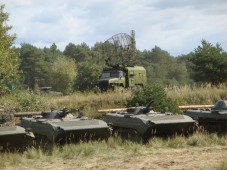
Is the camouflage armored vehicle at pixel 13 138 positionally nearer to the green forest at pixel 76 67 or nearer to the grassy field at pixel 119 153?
the grassy field at pixel 119 153

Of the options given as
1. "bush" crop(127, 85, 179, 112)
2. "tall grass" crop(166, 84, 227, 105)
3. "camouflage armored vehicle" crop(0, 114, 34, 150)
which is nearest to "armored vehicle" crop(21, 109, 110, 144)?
"camouflage armored vehicle" crop(0, 114, 34, 150)

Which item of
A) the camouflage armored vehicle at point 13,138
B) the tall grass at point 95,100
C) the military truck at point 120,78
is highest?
the military truck at point 120,78

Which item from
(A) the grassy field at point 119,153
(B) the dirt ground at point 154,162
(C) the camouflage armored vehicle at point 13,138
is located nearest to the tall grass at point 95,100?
(A) the grassy field at point 119,153

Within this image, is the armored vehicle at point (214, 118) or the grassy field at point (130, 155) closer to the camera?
the grassy field at point (130, 155)

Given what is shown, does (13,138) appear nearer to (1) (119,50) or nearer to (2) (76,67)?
(1) (119,50)

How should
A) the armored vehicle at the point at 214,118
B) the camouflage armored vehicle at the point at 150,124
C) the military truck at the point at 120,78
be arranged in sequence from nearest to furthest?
the camouflage armored vehicle at the point at 150,124, the armored vehicle at the point at 214,118, the military truck at the point at 120,78

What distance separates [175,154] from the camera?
945 cm

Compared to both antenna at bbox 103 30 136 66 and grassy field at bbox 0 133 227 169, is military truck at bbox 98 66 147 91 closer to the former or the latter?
antenna at bbox 103 30 136 66

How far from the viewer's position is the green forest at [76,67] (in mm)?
20797

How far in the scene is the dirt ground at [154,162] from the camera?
805 cm

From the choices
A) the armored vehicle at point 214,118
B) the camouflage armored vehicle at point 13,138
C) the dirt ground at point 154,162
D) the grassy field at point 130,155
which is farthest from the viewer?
the armored vehicle at point 214,118

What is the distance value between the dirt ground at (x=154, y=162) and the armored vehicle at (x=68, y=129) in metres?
0.91

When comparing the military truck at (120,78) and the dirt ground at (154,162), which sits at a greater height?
the military truck at (120,78)

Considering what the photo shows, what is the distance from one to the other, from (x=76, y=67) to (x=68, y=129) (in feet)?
184
